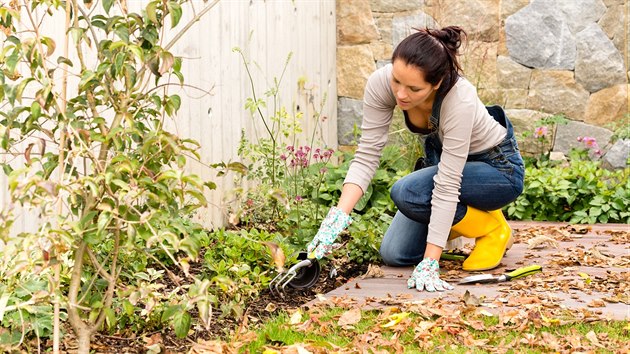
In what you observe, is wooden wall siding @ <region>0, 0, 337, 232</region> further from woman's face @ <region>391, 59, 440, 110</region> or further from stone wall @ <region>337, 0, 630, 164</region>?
woman's face @ <region>391, 59, 440, 110</region>

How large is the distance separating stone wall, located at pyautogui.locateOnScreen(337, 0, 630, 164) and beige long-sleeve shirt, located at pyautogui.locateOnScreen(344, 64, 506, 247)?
2.73m

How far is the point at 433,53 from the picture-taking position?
3449 millimetres

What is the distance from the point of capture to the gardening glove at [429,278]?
141 inches

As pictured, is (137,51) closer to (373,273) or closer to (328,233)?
(328,233)

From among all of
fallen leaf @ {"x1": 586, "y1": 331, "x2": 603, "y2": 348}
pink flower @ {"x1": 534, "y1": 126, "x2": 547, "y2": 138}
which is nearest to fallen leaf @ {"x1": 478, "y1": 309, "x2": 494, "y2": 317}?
fallen leaf @ {"x1": 586, "y1": 331, "x2": 603, "y2": 348}

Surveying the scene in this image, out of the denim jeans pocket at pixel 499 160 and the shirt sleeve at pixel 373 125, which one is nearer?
the shirt sleeve at pixel 373 125

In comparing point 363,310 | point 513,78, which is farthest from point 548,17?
point 363,310

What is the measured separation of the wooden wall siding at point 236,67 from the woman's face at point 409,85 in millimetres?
896

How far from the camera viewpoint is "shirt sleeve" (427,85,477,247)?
143 inches

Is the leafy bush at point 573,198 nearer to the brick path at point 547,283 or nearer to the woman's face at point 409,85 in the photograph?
the brick path at point 547,283

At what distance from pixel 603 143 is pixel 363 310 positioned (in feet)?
12.8

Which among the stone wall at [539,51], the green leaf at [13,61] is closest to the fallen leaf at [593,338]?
the green leaf at [13,61]

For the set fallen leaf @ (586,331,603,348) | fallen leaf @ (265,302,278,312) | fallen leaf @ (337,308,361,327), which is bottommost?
fallen leaf @ (265,302,278,312)

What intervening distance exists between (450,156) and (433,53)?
0.46 metres
